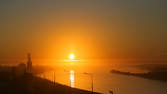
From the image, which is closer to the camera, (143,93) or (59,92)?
(59,92)

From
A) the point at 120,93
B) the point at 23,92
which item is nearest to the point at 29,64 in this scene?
the point at 120,93

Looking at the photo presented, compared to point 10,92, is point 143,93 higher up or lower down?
lower down

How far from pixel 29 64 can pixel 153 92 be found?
56833 millimetres

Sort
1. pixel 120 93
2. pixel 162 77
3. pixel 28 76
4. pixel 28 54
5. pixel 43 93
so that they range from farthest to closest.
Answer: pixel 162 77 → pixel 28 54 → pixel 28 76 → pixel 120 93 → pixel 43 93

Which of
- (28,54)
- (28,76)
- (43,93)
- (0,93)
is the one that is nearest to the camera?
(0,93)

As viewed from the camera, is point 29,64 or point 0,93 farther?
point 29,64

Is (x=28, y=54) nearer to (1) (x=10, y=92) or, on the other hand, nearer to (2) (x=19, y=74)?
(2) (x=19, y=74)

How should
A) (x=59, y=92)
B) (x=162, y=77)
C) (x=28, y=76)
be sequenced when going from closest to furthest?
(x=59, y=92)
(x=28, y=76)
(x=162, y=77)

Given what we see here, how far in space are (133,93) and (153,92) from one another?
8534mm

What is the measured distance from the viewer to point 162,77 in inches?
4370

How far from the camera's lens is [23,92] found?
36.5 metres

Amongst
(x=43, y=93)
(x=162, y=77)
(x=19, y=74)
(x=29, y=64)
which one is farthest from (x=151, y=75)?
(x=43, y=93)

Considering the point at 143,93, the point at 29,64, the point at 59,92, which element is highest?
the point at 29,64

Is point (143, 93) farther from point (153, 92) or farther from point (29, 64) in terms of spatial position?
point (29, 64)
